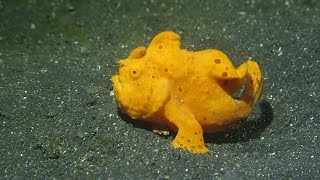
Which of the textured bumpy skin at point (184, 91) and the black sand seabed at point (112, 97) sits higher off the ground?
the textured bumpy skin at point (184, 91)

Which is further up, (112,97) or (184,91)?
(184,91)

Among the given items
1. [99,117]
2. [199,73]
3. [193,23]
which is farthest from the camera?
[193,23]

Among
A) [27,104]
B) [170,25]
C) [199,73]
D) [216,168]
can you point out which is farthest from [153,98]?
[170,25]

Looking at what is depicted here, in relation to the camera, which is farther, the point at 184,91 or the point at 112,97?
the point at 112,97

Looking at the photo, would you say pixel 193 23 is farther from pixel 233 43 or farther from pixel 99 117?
pixel 99 117

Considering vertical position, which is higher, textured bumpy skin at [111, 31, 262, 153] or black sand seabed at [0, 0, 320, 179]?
textured bumpy skin at [111, 31, 262, 153]
